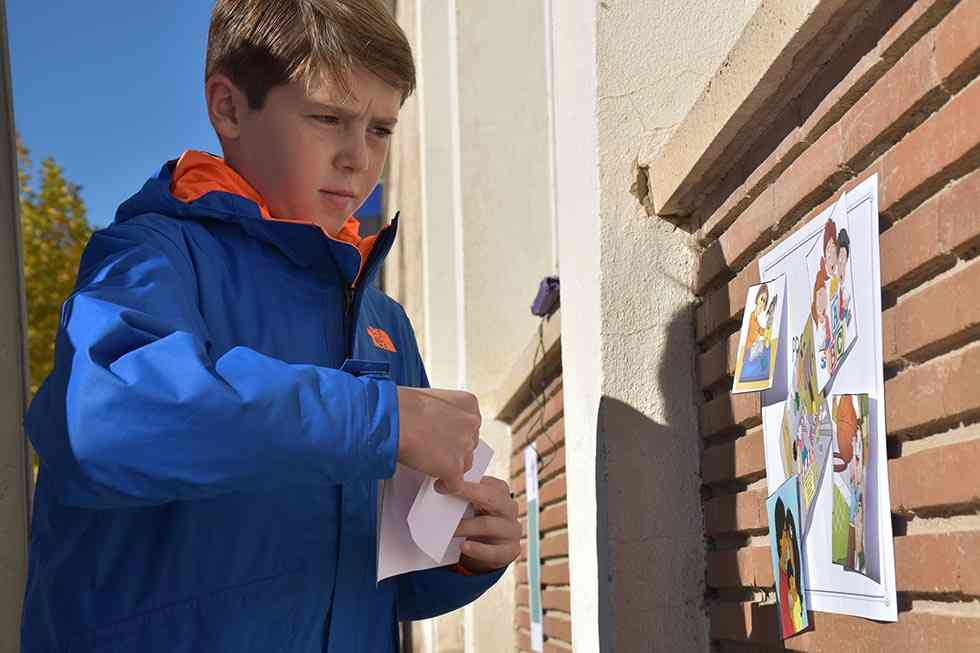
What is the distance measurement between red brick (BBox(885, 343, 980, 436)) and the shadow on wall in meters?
1.10

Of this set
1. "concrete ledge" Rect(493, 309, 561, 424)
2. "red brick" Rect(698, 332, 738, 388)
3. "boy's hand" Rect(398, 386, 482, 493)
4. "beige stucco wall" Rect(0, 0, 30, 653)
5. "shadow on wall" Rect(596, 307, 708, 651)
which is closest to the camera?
"boy's hand" Rect(398, 386, 482, 493)

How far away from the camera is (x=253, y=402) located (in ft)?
5.15

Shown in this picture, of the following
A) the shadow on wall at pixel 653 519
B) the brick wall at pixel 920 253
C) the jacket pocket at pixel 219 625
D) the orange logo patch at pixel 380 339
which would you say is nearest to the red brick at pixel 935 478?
the brick wall at pixel 920 253

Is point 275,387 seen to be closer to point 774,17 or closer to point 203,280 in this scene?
point 203,280

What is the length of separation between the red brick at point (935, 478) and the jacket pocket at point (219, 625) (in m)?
0.85

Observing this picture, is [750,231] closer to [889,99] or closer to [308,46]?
[889,99]

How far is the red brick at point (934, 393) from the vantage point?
1456 millimetres

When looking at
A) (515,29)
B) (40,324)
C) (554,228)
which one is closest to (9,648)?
(554,228)

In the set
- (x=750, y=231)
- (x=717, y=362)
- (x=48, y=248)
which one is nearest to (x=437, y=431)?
(x=750, y=231)

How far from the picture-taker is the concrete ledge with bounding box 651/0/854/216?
196cm

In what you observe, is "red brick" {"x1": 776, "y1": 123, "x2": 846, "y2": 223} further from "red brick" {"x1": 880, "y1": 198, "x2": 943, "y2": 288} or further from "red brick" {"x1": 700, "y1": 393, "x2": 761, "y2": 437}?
"red brick" {"x1": 700, "y1": 393, "x2": 761, "y2": 437}

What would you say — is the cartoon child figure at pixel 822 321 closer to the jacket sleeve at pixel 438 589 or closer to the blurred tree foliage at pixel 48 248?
the jacket sleeve at pixel 438 589

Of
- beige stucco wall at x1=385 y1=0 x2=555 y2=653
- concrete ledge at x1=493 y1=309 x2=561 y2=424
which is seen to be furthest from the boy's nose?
beige stucco wall at x1=385 y1=0 x2=555 y2=653

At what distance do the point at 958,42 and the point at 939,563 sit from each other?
61cm
